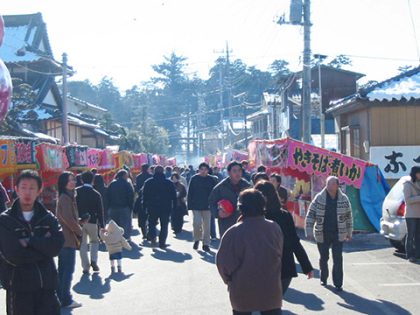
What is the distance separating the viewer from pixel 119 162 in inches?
885

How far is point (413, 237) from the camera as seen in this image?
923 centimetres

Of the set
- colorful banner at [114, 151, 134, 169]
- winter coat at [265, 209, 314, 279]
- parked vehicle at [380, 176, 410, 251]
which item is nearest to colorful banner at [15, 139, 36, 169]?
winter coat at [265, 209, 314, 279]

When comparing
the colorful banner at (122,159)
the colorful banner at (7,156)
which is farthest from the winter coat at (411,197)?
the colorful banner at (122,159)

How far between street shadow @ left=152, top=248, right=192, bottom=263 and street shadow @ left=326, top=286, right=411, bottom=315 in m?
3.83

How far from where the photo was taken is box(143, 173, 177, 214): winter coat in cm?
1130

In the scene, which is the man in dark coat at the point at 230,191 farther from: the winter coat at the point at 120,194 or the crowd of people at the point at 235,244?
the winter coat at the point at 120,194

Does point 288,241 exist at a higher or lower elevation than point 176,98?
lower

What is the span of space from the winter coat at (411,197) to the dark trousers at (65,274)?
6005 mm

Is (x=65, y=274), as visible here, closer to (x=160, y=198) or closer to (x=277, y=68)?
(x=160, y=198)

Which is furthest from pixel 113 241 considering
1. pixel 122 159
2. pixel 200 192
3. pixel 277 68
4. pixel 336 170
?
pixel 277 68

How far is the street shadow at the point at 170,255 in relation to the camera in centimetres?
1011

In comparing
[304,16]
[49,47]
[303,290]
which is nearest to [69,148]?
[304,16]

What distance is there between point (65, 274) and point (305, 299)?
3235 mm

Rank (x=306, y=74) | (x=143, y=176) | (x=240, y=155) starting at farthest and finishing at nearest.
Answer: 1. (x=240, y=155)
2. (x=306, y=74)
3. (x=143, y=176)
